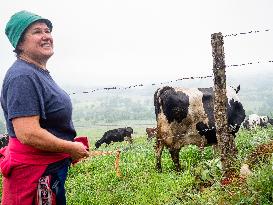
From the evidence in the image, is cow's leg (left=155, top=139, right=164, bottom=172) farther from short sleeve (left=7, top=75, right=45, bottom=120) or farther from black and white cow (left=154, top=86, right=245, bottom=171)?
short sleeve (left=7, top=75, right=45, bottom=120)

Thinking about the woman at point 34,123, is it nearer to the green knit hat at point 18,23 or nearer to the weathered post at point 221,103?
the green knit hat at point 18,23

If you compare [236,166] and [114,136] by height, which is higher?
[236,166]

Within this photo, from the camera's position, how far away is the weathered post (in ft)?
19.5

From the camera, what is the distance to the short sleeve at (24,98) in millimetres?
2961

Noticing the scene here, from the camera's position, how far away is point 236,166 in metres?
5.94

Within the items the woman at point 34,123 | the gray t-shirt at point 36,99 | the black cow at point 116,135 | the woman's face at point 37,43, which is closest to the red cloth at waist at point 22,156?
the woman at point 34,123

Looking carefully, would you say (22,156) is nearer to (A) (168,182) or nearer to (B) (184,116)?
(A) (168,182)

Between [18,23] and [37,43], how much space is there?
0.21m

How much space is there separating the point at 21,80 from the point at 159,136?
24.7 ft

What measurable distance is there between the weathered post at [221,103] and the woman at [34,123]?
122 inches

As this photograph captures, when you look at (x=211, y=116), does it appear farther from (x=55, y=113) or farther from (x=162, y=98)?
(x=55, y=113)

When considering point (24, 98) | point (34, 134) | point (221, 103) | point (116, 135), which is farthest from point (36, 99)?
point (116, 135)

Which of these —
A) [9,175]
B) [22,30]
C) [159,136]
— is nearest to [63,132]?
[9,175]

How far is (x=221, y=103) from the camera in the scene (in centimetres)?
611
